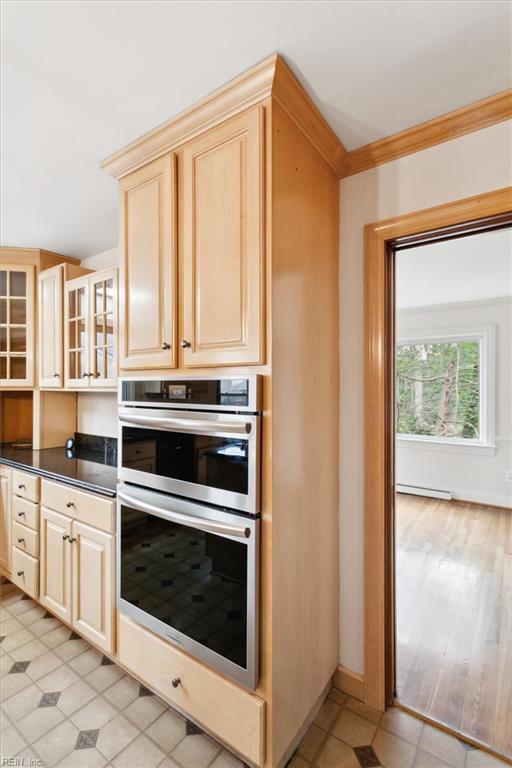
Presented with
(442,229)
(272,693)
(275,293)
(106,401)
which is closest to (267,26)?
(275,293)

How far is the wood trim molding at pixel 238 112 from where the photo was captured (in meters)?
1.21

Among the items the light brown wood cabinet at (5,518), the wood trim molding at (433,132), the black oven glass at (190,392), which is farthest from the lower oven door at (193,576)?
the wood trim molding at (433,132)

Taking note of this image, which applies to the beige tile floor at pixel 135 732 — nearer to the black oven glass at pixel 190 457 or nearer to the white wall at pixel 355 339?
the white wall at pixel 355 339

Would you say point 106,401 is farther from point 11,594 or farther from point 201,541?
point 201,541

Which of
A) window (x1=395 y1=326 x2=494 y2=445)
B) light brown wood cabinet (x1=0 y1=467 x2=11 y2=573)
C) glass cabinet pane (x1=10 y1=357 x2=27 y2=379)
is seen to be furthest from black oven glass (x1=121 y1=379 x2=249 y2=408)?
window (x1=395 y1=326 x2=494 y2=445)

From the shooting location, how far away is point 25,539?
2.29 meters

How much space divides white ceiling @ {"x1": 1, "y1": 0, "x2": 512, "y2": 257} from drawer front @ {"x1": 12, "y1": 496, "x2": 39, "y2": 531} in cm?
191

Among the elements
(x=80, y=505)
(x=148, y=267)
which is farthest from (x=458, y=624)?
(x=148, y=267)

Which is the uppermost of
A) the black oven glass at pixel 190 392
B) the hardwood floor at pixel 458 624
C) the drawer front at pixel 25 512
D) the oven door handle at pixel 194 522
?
the black oven glass at pixel 190 392

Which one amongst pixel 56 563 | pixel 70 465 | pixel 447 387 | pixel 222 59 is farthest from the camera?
pixel 447 387

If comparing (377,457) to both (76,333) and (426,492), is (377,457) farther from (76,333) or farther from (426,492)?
(426,492)

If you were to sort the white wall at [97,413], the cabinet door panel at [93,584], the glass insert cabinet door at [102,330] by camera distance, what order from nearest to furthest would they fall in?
the cabinet door panel at [93,584], the glass insert cabinet door at [102,330], the white wall at [97,413]

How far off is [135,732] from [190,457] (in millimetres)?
1147

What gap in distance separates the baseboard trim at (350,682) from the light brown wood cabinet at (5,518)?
7.06 feet
